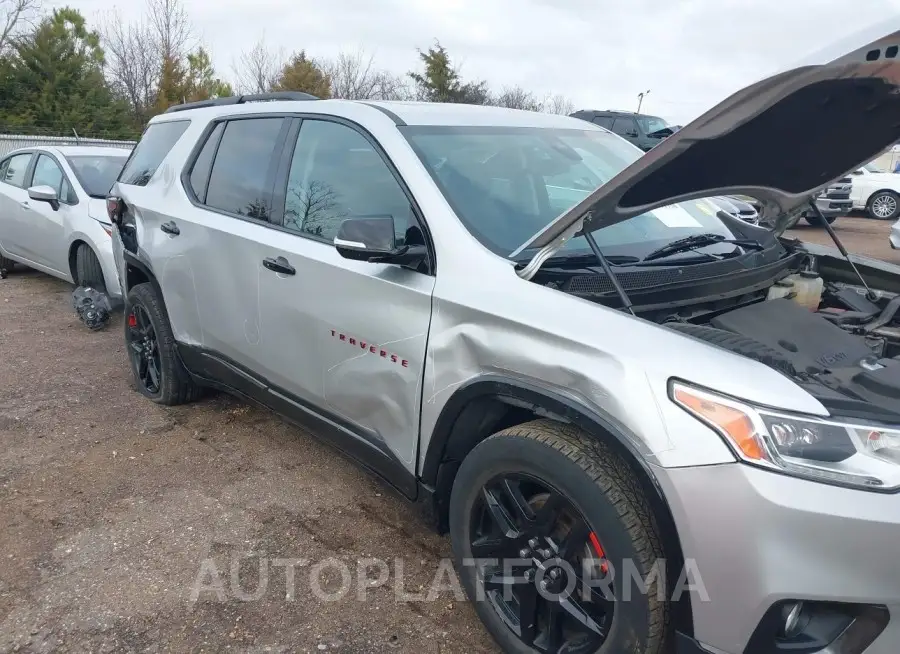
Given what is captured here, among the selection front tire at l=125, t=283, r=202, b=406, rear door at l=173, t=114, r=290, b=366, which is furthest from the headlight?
front tire at l=125, t=283, r=202, b=406

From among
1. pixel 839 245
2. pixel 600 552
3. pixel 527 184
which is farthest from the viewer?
pixel 839 245

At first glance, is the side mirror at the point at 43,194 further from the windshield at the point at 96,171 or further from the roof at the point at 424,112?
the roof at the point at 424,112

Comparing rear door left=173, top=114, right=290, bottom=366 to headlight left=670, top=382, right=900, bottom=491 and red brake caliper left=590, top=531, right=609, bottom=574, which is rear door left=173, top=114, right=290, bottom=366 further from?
headlight left=670, top=382, right=900, bottom=491

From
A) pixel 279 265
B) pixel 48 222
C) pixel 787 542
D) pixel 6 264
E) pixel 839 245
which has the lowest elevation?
pixel 6 264

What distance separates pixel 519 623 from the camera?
7.41 ft

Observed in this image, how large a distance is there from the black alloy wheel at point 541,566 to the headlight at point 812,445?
1.67ft

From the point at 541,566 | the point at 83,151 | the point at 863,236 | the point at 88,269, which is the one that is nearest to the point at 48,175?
the point at 83,151

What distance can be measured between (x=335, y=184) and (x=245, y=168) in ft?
2.46

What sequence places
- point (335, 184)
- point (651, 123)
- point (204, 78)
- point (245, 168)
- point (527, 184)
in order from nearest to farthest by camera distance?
point (527, 184) → point (335, 184) → point (245, 168) → point (651, 123) → point (204, 78)

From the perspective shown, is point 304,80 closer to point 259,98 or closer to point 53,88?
point 53,88

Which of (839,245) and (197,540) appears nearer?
(197,540)

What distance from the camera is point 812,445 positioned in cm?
169

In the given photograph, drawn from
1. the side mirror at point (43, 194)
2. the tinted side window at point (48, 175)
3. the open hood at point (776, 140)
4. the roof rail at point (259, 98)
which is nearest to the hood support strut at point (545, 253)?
the open hood at point (776, 140)

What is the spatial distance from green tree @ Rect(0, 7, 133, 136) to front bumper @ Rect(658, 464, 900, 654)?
27.7 m
